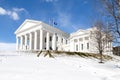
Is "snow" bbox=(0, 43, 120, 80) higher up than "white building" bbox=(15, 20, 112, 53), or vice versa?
"white building" bbox=(15, 20, 112, 53)

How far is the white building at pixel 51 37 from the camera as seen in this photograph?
201ft

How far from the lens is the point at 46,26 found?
62812mm

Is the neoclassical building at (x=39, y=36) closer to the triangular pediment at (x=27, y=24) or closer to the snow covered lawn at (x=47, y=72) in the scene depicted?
the triangular pediment at (x=27, y=24)

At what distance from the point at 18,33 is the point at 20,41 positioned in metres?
3.23

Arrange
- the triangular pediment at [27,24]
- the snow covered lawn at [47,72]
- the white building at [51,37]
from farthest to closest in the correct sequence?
the triangular pediment at [27,24] → the white building at [51,37] → the snow covered lawn at [47,72]

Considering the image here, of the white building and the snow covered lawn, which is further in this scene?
the white building

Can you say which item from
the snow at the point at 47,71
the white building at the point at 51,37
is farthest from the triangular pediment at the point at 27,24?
the snow at the point at 47,71

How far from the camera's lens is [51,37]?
72.4 meters

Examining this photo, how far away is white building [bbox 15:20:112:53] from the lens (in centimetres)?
6123

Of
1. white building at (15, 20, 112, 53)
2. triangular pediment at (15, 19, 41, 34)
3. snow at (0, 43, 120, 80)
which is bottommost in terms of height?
snow at (0, 43, 120, 80)

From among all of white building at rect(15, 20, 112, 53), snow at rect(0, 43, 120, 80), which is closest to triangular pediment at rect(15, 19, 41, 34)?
white building at rect(15, 20, 112, 53)

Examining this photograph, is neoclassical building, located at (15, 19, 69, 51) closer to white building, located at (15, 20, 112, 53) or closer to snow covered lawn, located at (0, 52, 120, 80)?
white building, located at (15, 20, 112, 53)

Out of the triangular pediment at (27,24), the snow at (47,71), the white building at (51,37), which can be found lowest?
the snow at (47,71)

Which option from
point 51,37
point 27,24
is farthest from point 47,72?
point 51,37
